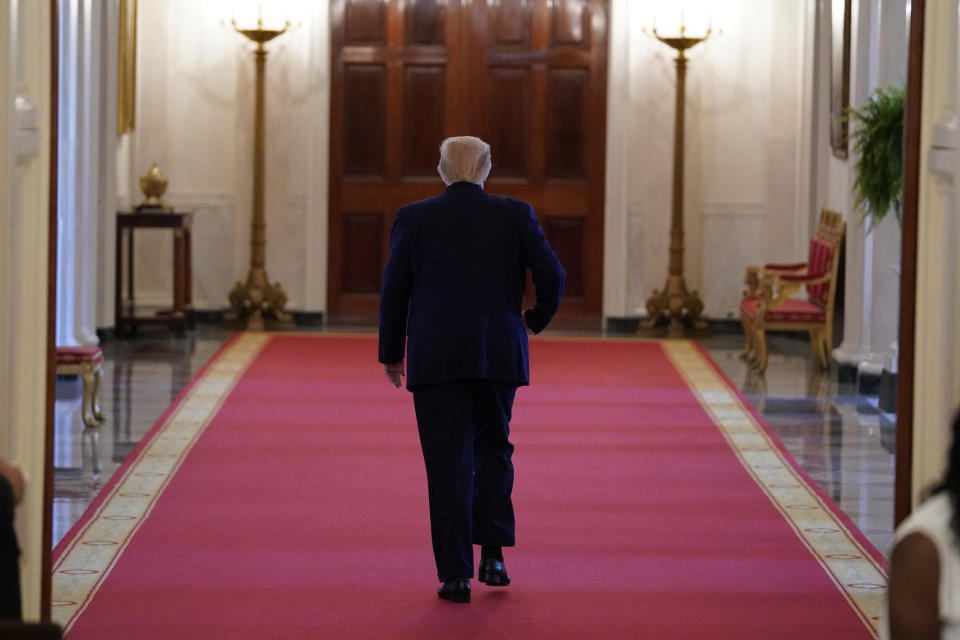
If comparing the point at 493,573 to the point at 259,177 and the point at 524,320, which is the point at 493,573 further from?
the point at 259,177

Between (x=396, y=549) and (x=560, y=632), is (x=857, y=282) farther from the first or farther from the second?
(x=560, y=632)

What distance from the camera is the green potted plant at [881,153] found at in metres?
8.76

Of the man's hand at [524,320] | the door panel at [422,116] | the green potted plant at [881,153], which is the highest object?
the door panel at [422,116]

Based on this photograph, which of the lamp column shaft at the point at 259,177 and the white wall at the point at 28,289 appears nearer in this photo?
the white wall at the point at 28,289

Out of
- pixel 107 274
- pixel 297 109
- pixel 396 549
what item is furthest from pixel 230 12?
pixel 396 549

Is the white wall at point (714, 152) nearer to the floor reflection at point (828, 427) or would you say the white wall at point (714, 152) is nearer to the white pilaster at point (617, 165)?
the white pilaster at point (617, 165)

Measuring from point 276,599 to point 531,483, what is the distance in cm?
218

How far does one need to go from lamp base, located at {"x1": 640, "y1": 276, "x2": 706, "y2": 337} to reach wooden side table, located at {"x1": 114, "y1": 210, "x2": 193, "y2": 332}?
3717 mm

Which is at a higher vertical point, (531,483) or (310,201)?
(310,201)

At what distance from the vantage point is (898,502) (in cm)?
439

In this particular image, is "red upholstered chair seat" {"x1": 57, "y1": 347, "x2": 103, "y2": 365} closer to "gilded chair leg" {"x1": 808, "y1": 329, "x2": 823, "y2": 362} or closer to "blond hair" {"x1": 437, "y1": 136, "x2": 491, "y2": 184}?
"blond hair" {"x1": 437, "y1": 136, "x2": 491, "y2": 184}

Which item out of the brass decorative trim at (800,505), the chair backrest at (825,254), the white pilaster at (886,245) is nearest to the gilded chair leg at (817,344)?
the chair backrest at (825,254)

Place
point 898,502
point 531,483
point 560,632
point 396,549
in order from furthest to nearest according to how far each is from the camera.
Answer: point 531,483
point 396,549
point 560,632
point 898,502

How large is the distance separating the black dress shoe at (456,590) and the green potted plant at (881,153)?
4.37m
